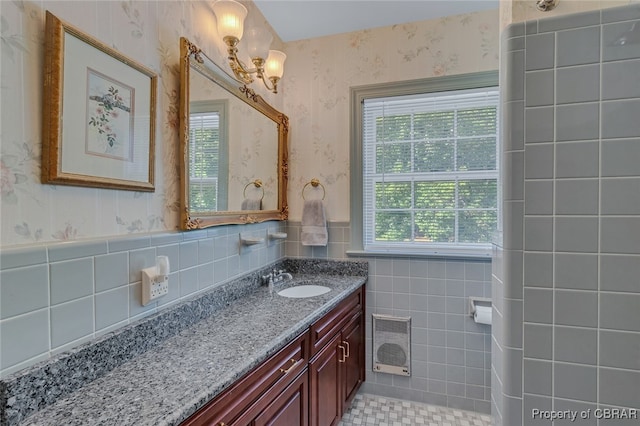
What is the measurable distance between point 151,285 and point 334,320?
0.97 meters

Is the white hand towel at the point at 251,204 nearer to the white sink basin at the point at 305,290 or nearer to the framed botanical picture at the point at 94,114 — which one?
the white sink basin at the point at 305,290

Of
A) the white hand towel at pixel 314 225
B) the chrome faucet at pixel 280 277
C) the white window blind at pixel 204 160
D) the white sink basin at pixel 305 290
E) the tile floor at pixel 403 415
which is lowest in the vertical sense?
the tile floor at pixel 403 415

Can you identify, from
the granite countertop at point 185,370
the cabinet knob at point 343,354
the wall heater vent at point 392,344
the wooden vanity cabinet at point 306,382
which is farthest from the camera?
the wall heater vent at point 392,344

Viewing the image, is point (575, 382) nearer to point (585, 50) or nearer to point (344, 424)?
point (585, 50)

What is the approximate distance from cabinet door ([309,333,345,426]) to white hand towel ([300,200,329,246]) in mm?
715

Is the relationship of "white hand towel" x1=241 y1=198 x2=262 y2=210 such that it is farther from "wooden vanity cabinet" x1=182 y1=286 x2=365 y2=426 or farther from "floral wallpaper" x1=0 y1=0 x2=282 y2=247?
"wooden vanity cabinet" x1=182 y1=286 x2=365 y2=426

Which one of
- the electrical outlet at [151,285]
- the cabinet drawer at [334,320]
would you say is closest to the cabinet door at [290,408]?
the cabinet drawer at [334,320]

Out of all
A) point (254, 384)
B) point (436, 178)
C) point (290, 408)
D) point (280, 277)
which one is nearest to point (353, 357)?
point (280, 277)

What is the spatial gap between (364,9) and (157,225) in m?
1.86

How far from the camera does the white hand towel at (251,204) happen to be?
6.15 ft

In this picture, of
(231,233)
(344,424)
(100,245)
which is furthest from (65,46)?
(344,424)

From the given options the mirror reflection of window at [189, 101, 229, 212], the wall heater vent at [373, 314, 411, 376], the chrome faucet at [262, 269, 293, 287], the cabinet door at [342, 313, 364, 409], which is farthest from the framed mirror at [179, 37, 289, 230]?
the wall heater vent at [373, 314, 411, 376]

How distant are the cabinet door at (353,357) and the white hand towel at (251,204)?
93 centimetres

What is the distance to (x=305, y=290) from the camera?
208 centimetres
